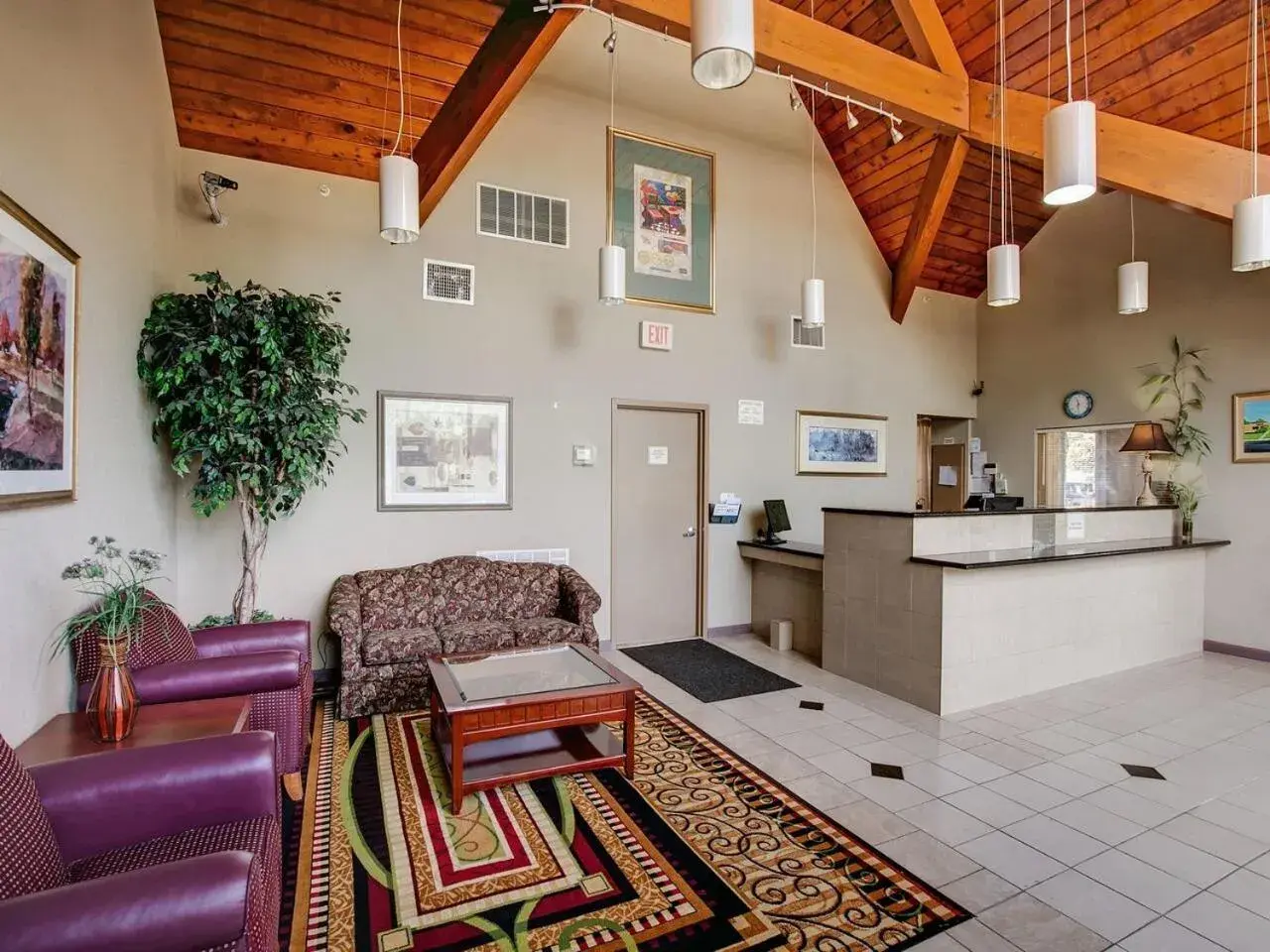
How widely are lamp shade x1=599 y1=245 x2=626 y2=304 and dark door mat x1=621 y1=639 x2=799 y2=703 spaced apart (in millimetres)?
2740

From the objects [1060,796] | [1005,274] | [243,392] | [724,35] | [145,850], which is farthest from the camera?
[1005,274]

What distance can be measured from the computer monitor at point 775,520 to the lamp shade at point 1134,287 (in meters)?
3.13

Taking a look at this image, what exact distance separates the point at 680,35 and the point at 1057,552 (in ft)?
13.2

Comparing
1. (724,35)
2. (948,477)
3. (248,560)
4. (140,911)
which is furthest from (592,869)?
(948,477)

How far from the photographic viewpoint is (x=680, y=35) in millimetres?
3383

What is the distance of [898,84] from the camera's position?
414cm

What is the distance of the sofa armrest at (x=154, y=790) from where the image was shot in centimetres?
163

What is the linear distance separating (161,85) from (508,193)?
218 cm

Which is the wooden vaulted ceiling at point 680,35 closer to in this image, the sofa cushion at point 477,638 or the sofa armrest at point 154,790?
the sofa cushion at point 477,638

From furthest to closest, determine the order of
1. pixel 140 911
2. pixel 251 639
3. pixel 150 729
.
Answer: pixel 251 639 < pixel 150 729 < pixel 140 911

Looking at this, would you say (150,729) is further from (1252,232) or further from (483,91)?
(1252,232)

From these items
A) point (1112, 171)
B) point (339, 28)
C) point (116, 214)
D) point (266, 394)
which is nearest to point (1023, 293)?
point (1112, 171)

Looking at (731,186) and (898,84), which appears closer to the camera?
(898,84)

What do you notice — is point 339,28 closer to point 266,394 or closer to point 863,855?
point 266,394
